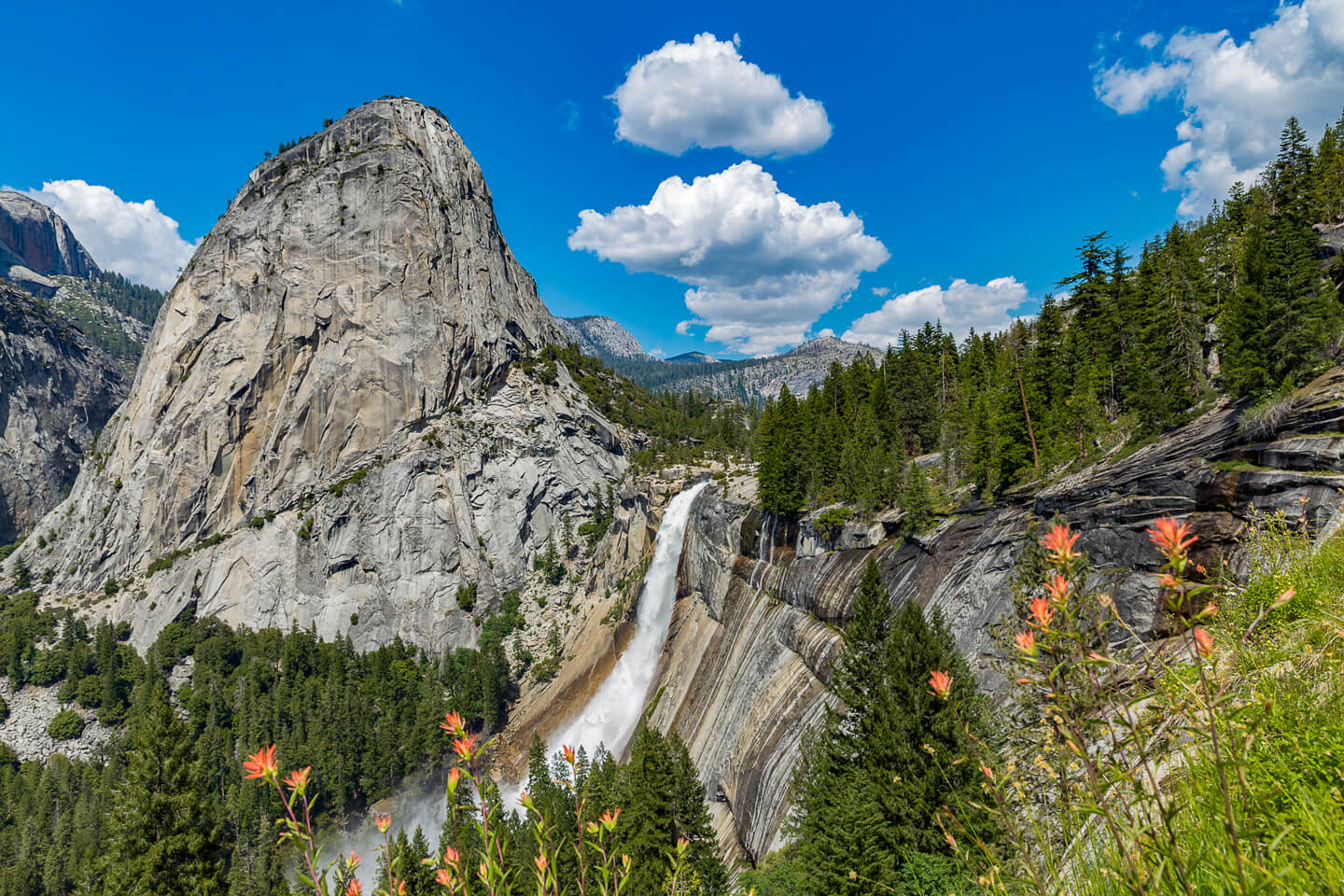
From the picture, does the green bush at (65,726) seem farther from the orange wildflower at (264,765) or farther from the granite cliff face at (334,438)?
the orange wildflower at (264,765)

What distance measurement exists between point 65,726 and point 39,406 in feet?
269

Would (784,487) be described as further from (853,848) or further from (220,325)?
(220,325)

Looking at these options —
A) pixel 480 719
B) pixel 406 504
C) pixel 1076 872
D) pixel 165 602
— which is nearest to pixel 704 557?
pixel 480 719

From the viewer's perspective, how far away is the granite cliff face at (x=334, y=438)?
245ft

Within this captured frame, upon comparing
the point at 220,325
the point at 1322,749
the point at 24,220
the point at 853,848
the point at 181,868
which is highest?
the point at 24,220

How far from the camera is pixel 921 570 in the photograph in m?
24.5

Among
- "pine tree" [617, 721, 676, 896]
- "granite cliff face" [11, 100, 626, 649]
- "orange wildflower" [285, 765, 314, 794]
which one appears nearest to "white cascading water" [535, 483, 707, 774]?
"pine tree" [617, 721, 676, 896]

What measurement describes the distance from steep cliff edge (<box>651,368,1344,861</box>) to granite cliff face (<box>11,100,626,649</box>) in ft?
141

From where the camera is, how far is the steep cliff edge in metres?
14.5

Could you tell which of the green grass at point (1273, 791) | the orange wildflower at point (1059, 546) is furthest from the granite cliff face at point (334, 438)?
the orange wildflower at point (1059, 546)

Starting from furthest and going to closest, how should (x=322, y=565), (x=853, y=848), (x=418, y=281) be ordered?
(x=418, y=281), (x=322, y=565), (x=853, y=848)

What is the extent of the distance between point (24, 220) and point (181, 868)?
290 meters

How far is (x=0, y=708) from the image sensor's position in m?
67.2

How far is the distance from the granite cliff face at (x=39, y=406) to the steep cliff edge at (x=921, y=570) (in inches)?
5379
